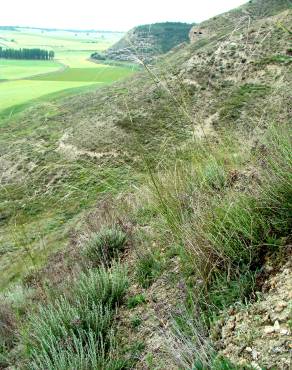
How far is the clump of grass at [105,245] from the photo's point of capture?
5.12 meters

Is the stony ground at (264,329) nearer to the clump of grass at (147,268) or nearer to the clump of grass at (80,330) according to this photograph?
the clump of grass at (80,330)

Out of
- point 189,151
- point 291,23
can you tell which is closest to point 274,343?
point 189,151

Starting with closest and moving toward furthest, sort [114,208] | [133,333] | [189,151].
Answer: [133,333], [189,151], [114,208]

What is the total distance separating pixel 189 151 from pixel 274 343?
97.4 inches

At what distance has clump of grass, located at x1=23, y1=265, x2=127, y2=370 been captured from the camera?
10.0 feet

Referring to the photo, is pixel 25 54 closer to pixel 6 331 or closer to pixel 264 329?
pixel 6 331

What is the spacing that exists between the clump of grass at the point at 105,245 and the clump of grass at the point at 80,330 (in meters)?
0.85

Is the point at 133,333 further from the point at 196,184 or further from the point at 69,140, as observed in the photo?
the point at 69,140

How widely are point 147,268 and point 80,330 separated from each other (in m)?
0.93

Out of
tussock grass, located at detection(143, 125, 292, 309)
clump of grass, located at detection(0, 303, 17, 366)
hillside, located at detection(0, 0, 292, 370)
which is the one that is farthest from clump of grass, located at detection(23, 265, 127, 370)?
tussock grass, located at detection(143, 125, 292, 309)

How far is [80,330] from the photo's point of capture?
11.3 ft

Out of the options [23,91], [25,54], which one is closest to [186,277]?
[23,91]

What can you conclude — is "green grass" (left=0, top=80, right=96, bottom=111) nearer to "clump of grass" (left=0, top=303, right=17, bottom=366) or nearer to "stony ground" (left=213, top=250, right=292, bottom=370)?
"clump of grass" (left=0, top=303, right=17, bottom=366)

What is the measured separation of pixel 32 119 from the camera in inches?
1734
